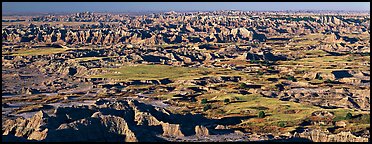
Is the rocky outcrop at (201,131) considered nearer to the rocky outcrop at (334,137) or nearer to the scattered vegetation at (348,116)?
the rocky outcrop at (334,137)

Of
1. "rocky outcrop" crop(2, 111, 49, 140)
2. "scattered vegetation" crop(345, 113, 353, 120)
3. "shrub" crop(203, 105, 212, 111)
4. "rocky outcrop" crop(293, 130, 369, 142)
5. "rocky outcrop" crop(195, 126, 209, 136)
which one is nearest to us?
"rocky outcrop" crop(293, 130, 369, 142)

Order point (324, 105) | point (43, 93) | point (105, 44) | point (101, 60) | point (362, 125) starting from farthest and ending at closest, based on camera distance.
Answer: point (105, 44), point (101, 60), point (43, 93), point (324, 105), point (362, 125)

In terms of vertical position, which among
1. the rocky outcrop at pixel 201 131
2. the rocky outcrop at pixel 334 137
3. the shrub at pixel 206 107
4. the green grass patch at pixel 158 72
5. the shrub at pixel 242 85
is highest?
the rocky outcrop at pixel 334 137

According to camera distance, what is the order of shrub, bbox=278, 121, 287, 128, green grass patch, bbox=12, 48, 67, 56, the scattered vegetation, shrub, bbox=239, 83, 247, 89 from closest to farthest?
shrub, bbox=278, 121, 287, 128 → the scattered vegetation → shrub, bbox=239, 83, 247, 89 → green grass patch, bbox=12, 48, 67, 56

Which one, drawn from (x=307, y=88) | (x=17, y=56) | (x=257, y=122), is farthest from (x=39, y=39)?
(x=257, y=122)

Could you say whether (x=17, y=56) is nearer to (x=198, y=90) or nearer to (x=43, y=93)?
(x=43, y=93)

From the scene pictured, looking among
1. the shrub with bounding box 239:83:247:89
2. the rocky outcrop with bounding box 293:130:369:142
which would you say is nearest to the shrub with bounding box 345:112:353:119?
the rocky outcrop with bounding box 293:130:369:142

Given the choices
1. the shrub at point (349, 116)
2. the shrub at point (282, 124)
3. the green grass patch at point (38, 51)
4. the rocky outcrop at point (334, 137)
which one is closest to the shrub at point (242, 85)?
the shrub at point (282, 124)

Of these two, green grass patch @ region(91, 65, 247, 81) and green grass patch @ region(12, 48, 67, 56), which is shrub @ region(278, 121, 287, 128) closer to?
green grass patch @ region(91, 65, 247, 81)

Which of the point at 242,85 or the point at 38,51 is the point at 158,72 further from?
the point at 38,51

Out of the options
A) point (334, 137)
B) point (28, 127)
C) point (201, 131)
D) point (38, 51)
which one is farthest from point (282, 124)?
point (38, 51)

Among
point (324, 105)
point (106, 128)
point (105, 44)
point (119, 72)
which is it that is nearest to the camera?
point (106, 128)
